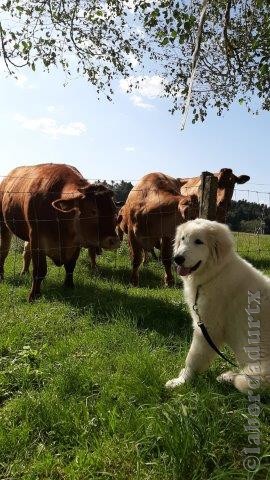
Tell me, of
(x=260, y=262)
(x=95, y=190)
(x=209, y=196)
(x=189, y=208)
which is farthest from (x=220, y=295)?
(x=260, y=262)

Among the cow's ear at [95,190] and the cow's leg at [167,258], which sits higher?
the cow's ear at [95,190]

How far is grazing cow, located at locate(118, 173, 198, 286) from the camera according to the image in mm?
8415

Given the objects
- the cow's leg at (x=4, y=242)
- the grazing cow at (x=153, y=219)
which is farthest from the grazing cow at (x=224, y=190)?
the cow's leg at (x=4, y=242)

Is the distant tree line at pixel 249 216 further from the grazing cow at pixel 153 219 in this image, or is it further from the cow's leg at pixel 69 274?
the cow's leg at pixel 69 274

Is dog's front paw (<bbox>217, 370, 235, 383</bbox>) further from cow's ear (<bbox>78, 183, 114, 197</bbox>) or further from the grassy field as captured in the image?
cow's ear (<bbox>78, 183, 114, 197</bbox>)

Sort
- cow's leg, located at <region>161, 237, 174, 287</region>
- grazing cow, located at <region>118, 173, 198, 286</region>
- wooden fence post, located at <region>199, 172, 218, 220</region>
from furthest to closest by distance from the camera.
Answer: cow's leg, located at <region>161, 237, 174, 287</region>
grazing cow, located at <region>118, 173, 198, 286</region>
wooden fence post, located at <region>199, 172, 218, 220</region>

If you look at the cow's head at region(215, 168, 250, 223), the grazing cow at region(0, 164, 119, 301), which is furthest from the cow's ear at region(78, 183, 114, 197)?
the cow's head at region(215, 168, 250, 223)

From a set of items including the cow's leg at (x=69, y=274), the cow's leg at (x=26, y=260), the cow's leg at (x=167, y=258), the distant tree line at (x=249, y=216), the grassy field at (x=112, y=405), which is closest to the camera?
the grassy field at (x=112, y=405)

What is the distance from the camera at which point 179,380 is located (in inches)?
150

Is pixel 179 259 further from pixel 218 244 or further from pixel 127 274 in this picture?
pixel 127 274

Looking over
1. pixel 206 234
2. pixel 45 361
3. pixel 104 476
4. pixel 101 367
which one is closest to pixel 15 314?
pixel 45 361

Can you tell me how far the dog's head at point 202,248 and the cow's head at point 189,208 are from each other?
11.5 ft

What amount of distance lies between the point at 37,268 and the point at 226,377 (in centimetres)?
450

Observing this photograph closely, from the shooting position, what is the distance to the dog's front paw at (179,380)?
→ 148 inches
